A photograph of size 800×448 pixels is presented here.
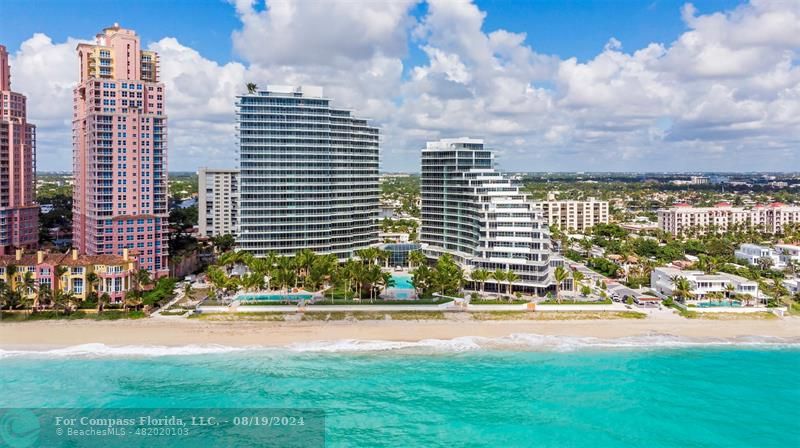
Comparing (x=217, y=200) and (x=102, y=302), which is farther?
(x=217, y=200)

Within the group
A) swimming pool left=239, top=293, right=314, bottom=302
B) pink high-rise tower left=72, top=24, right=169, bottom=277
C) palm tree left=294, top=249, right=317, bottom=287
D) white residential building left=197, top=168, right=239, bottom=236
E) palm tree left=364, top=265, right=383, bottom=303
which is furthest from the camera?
white residential building left=197, top=168, right=239, bottom=236

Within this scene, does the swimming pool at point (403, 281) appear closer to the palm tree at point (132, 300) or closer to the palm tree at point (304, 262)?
the palm tree at point (304, 262)

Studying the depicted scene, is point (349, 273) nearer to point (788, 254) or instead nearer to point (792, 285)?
point (792, 285)

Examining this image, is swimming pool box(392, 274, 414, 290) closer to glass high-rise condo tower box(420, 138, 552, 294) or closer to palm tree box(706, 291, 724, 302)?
glass high-rise condo tower box(420, 138, 552, 294)

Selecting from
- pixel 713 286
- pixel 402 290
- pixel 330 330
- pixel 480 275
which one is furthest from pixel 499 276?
pixel 713 286

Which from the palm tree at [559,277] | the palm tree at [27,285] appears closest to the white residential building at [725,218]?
the palm tree at [559,277]

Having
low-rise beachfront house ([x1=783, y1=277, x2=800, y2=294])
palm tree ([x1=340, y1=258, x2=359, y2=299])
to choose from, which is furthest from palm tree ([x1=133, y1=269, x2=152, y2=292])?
low-rise beachfront house ([x1=783, y1=277, x2=800, y2=294])
